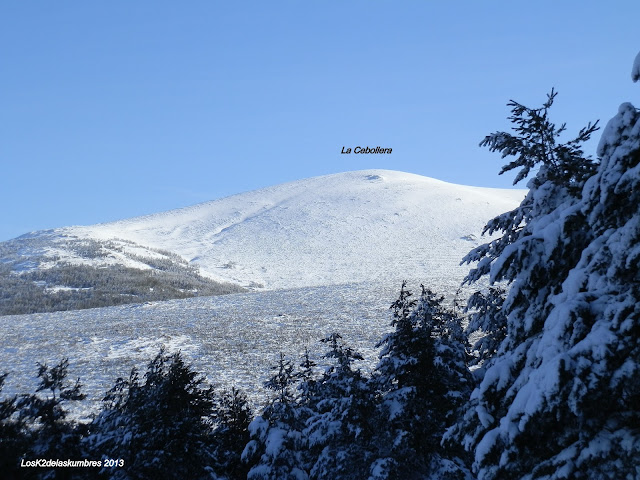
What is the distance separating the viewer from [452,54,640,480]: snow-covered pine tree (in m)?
4.54

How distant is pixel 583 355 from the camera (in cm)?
457

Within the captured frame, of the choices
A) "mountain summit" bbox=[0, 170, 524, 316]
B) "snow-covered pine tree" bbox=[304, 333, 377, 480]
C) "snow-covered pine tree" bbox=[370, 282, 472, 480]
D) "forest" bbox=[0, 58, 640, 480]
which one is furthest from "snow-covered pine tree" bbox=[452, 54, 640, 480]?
"mountain summit" bbox=[0, 170, 524, 316]

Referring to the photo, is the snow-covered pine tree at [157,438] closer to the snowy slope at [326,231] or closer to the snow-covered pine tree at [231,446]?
the snow-covered pine tree at [231,446]

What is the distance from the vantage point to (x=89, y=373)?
81.7 feet

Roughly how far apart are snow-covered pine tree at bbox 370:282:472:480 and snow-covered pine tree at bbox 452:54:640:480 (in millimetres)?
4820

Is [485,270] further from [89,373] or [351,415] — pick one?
[89,373]

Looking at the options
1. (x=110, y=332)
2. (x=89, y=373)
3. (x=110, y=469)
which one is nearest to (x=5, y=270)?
(x=110, y=332)

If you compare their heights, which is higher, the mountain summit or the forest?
the mountain summit

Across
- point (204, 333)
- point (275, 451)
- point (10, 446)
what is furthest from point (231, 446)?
point (204, 333)

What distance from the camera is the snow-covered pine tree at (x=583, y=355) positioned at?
4535mm

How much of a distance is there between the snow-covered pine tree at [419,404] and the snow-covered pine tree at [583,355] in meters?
4.82

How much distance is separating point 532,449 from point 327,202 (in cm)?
12574

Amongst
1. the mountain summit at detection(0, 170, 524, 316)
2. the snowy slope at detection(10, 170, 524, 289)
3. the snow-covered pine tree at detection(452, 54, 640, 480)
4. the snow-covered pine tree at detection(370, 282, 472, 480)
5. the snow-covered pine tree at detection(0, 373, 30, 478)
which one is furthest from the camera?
the snowy slope at detection(10, 170, 524, 289)

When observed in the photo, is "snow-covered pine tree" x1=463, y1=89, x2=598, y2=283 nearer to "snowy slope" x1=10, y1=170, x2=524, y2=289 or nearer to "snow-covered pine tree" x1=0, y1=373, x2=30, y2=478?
"snow-covered pine tree" x1=0, y1=373, x2=30, y2=478
